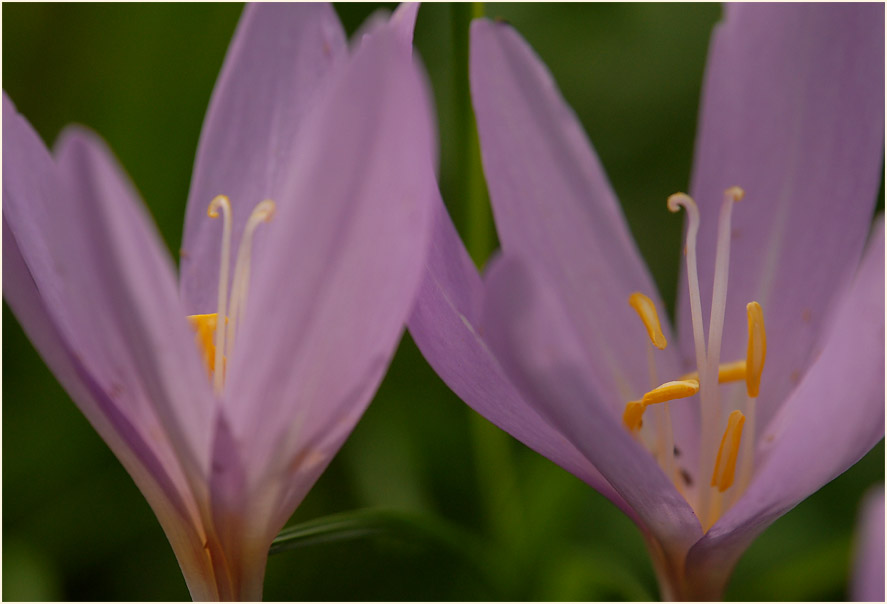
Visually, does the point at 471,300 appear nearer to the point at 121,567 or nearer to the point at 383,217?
the point at 383,217

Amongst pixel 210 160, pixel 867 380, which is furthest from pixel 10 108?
pixel 867 380

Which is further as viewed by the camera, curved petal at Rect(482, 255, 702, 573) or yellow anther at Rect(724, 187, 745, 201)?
yellow anther at Rect(724, 187, 745, 201)

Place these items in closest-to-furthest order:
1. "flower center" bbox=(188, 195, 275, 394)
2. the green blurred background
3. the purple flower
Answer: the purple flower → "flower center" bbox=(188, 195, 275, 394) → the green blurred background

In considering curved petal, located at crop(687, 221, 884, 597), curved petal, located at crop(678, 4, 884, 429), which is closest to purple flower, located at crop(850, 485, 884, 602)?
curved petal, located at crop(687, 221, 884, 597)

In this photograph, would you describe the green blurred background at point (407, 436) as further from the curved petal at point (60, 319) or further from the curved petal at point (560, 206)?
the curved petal at point (60, 319)

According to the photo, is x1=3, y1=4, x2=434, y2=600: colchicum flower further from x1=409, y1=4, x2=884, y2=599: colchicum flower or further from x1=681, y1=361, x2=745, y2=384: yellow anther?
x1=681, y1=361, x2=745, y2=384: yellow anther
